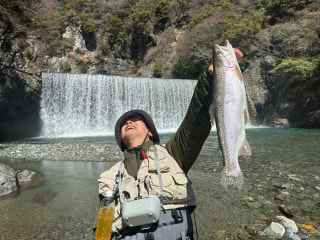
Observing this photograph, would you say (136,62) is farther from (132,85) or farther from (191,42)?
(132,85)

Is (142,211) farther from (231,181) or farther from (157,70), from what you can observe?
(157,70)

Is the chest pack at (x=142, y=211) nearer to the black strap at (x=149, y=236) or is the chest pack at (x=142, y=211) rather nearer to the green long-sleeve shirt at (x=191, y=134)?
the black strap at (x=149, y=236)

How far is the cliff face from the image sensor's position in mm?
14651

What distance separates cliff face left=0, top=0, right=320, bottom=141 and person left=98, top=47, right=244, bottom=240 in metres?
14.6

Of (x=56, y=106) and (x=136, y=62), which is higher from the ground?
(x=136, y=62)

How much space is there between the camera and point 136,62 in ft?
120

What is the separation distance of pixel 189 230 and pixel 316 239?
2.23 metres

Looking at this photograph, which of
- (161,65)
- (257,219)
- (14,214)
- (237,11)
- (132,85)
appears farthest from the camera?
(161,65)

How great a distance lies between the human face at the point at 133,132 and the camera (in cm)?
203

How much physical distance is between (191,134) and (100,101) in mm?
17347

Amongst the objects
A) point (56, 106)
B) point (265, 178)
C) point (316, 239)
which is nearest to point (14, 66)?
point (56, 106)

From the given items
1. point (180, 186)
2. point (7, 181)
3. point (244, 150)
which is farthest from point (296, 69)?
point (7, 181)

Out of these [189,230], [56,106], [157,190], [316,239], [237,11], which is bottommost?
[316,239]

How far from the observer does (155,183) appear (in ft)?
5.61
